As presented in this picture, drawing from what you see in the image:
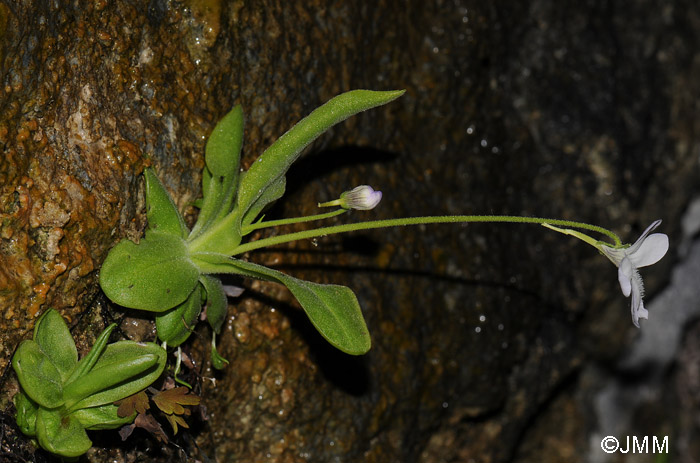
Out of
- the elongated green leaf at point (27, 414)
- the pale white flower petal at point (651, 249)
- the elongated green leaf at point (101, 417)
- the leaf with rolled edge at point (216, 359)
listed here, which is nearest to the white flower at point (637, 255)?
the pale white flower petal at point (651, 249)

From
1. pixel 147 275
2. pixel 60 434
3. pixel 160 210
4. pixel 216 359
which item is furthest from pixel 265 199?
pixel 60 434

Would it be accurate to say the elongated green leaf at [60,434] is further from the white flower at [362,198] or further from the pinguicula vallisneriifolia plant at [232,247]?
the white flower at [362,198]

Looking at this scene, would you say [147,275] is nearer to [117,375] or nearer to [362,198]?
[117,375]

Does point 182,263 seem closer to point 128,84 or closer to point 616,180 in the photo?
point 128,84

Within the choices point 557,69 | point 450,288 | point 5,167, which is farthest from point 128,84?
point 557,69

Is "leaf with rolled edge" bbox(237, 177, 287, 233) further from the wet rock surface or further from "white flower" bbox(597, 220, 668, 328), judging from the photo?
"white flower" bbox(597, 220, 668, 328)

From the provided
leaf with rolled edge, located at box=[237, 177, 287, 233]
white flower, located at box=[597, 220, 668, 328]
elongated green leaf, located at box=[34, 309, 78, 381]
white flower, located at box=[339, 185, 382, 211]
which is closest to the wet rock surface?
elongated green leaf, located at box=[34, 309, 78, 381]
